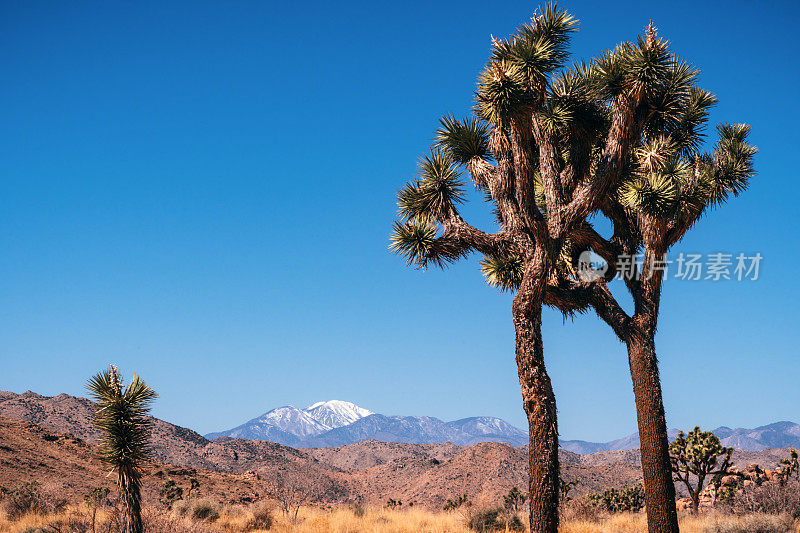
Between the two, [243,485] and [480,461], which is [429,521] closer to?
[243,485]

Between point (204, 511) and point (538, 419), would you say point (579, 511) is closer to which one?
point (538, 419)

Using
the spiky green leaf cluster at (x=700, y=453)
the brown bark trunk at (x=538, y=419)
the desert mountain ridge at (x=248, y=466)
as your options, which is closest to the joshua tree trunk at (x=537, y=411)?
the brown bark trunk at (x=538, y=419)

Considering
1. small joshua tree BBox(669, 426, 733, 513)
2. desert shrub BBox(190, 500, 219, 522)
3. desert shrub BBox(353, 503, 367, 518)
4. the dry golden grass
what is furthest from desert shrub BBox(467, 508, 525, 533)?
desert shrub BBox(190, 500, 219, 522)

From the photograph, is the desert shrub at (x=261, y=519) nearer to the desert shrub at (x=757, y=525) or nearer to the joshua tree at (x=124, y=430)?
the joshua tree at (x=124, y=430)

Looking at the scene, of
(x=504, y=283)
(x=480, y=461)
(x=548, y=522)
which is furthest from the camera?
(x=480, y=461)

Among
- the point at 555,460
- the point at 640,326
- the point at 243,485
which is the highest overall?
the point at 640,326

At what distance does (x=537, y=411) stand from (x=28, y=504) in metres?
13.7

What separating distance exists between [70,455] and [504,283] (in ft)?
96.7

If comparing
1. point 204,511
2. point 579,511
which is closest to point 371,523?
point 204,511

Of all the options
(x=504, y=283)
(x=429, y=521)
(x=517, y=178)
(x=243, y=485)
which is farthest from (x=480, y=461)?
(x=517, y=178)

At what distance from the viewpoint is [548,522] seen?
30.6 feet

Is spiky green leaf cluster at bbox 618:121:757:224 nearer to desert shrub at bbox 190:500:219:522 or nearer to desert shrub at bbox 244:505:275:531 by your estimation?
desert shrub at bbox 244:505:275:531

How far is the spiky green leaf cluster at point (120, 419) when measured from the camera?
854cm

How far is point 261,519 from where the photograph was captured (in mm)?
16219
